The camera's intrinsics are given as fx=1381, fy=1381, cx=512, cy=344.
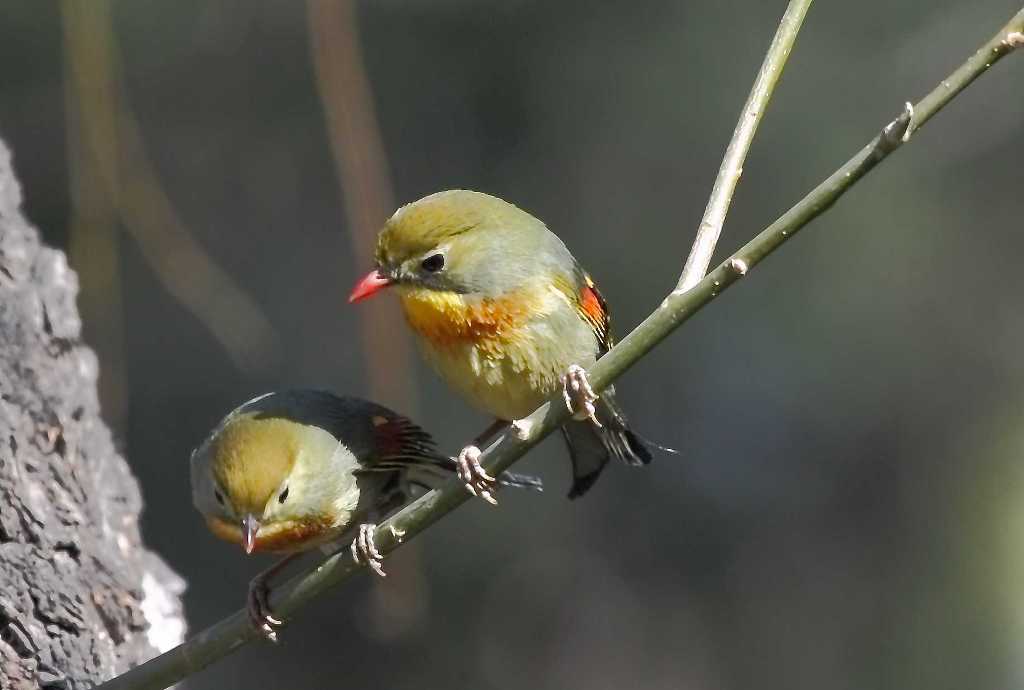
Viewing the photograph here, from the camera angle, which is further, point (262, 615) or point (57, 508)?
point (57, 508)

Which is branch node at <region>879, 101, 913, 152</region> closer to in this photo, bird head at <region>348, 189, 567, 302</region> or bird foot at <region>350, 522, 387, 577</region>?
bird foot at <region>350, 522, 387, 577</region>

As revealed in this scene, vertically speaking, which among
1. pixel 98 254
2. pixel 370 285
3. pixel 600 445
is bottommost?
pixel 600 445

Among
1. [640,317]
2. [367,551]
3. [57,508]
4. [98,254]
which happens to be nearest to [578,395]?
[367,551]

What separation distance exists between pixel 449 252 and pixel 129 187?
1.54 m

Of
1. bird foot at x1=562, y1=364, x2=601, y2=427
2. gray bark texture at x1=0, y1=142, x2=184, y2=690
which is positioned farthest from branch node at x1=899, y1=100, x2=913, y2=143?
gray bark texture at x1=0, y1=142, x2=184, y2=690

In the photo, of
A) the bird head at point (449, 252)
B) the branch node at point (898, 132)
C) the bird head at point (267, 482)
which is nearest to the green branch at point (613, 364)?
the branch node at point (898, 132)

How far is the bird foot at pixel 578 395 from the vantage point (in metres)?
2.50

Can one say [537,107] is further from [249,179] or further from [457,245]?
[457,245]

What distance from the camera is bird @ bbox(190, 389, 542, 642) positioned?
3357 mm

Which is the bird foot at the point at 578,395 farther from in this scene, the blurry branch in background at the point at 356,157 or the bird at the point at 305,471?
the blurry branch in background at the point at 356,157

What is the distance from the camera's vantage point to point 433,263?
3352 millimetres

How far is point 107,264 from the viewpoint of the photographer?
466 cm

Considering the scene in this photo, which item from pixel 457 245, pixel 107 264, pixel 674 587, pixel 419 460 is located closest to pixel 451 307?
pixel 457 245

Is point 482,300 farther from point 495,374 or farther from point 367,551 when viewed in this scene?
point 367,551
